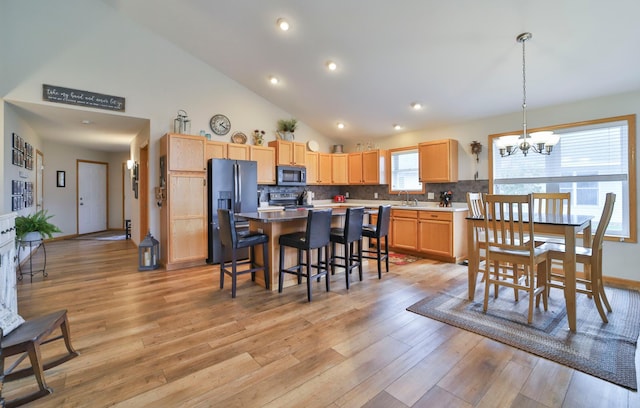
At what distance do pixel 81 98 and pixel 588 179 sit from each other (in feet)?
22.8

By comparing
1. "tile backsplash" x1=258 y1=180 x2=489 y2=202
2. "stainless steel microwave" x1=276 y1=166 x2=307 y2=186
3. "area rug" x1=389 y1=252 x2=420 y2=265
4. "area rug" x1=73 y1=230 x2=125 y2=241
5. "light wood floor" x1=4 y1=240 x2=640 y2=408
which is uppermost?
"stainless steel microwave" x1=276 y1=166 x2=307 y2=186

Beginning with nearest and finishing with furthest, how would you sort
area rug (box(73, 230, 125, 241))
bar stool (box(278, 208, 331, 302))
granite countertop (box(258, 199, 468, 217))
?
bar stool (box(278, 208, 331, 302))
granite countertop (box(258, 199, 468, 217))
area rug (box(73, 230, 125, 241))

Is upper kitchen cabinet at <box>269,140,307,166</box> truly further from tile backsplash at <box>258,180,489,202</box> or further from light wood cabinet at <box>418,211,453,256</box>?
light wood cabinet at <box>418,211,453,256</box>

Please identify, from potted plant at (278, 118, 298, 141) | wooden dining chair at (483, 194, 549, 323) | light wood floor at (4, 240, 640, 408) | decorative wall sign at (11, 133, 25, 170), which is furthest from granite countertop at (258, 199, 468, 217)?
decorative wall sign at (11, 133, 25, 170)

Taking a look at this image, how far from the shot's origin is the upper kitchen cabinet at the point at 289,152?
18.8 feet

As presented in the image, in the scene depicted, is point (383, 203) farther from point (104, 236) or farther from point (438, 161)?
point (104, 236)

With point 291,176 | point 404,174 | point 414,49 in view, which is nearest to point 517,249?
point 414,49

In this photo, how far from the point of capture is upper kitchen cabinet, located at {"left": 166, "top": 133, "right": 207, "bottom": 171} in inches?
173

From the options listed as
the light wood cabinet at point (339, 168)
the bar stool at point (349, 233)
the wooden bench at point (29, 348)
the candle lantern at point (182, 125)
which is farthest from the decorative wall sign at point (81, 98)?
the light wood cabinet at point (339, 168)

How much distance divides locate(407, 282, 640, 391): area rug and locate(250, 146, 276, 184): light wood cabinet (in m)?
3.55

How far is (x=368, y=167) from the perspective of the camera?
6.22m

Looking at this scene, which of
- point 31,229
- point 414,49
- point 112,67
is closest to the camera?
point 414,49

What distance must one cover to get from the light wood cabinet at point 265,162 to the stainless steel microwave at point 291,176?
4.6 inches

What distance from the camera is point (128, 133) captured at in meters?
5.89
